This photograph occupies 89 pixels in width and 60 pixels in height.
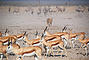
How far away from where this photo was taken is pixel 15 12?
14719 mm

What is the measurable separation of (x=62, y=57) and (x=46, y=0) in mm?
18105

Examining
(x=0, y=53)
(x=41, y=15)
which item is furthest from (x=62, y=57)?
(x=41, y=15)

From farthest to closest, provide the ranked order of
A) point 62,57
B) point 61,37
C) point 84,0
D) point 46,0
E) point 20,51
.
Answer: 1. point 46,0
2. point 84,0
3. point 61,37
4. point 62,57
5. point 20,51

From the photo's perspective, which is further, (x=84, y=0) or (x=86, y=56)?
(x=84, y=0)

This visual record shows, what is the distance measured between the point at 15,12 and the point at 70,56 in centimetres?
997

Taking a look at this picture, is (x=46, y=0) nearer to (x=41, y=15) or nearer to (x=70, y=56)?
(x=41, y=15)

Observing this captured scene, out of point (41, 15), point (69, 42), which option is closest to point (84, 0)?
point (41, 15)

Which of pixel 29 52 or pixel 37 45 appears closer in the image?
pixel 29 52

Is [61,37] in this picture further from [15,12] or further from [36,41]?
[15,12]

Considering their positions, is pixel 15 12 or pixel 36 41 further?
pixel 15 12

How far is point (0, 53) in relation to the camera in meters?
4.86

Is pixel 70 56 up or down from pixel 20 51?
down

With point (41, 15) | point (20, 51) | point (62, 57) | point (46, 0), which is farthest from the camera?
point (46, 0)

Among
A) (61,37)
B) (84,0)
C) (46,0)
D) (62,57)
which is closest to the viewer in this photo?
(62,57)
